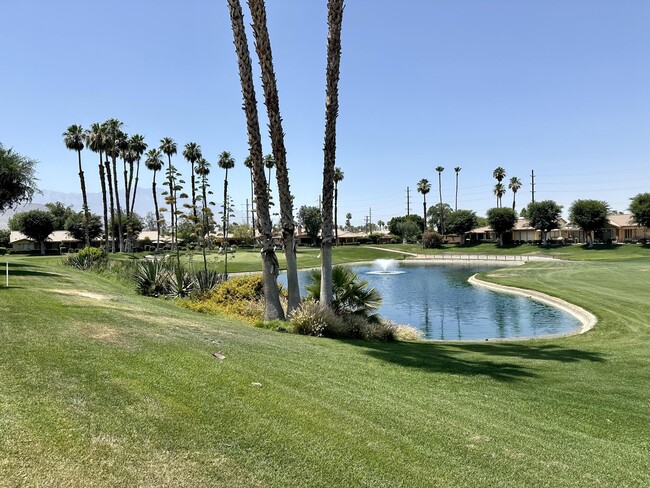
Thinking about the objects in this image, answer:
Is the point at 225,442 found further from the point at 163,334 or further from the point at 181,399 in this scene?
the point at 163,334

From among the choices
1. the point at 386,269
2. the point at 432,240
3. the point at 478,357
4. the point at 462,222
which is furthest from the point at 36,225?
the point at 478,357

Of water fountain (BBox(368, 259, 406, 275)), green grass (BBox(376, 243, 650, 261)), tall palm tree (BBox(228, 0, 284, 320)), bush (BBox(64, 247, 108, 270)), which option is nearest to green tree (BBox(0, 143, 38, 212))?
bush (BBox(64, 247, 108, 270))

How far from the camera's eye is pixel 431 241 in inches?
3684

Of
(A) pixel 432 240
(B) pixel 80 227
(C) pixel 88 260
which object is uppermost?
(B) pixel 80 227

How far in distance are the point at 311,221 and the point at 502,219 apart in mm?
42921

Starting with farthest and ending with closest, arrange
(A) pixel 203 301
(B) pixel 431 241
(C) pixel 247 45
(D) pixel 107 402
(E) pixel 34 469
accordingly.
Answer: (B) pixel 431 241 → (A) pixel 203 301 → (C) pixel 247 45 → (D) pixel 107 402 → (E) pixel 34 469

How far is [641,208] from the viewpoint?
7319 cm

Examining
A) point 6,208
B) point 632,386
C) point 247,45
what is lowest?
point 632,386

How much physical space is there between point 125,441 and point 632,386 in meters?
8.01

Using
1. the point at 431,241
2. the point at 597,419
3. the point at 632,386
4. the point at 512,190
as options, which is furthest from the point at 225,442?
the point at 512,190

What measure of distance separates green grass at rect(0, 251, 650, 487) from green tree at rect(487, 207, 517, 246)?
8696 cm

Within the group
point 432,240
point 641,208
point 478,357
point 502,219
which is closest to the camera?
point 478,357

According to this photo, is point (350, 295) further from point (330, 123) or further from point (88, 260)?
point (88, 260)

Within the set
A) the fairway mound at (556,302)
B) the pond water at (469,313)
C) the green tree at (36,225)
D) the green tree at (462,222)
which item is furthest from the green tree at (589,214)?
the green tree at (36,225)
